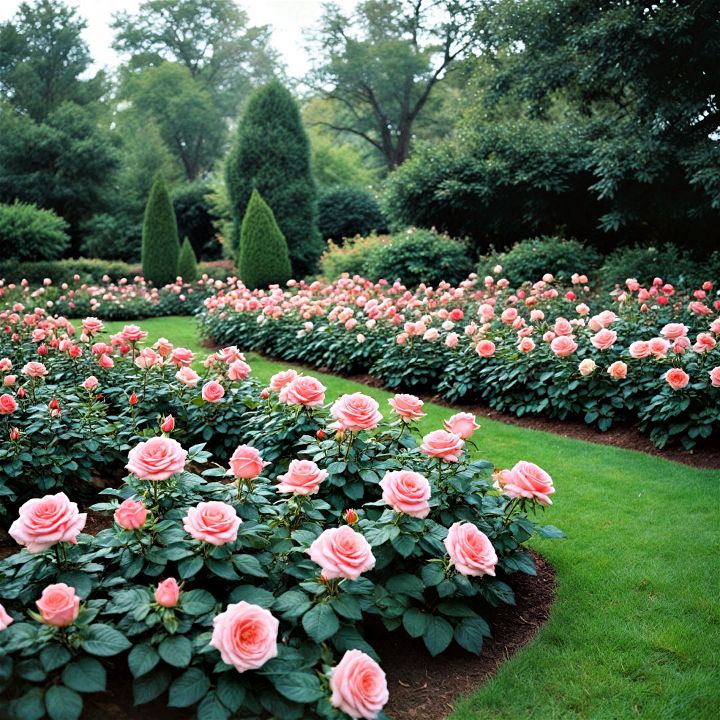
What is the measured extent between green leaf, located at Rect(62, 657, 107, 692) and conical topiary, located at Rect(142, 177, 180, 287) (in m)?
14.7

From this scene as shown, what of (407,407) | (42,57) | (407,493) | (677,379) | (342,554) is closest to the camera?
(342,554)

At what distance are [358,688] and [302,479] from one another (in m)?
0.83

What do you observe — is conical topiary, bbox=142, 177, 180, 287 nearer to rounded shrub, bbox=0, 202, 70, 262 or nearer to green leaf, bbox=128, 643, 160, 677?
rounded shrub, bbox=0, 202, 70, 262

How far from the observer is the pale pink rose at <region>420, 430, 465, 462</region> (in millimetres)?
2658

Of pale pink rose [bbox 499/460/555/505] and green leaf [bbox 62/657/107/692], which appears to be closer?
green leaf [bbox 62/657/107/692]

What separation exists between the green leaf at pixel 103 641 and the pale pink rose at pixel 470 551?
995 millimetres

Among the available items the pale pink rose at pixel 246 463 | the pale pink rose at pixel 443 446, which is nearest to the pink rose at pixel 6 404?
the pale pink rose at pixel 246 463

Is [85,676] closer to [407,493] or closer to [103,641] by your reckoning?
[103,641]

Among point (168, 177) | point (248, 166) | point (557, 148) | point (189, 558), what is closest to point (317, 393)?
point (189, 558)

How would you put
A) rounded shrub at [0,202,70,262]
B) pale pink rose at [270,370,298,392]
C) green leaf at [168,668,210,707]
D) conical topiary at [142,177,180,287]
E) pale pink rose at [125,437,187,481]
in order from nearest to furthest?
green leaf at [168,668,210,707] → pale pink rose at [125,437,187,481] → pale pink rose at [270,370,298,392] → conical topiary at [142,177,180,287] → rounded shrub at [0,202,70,262]

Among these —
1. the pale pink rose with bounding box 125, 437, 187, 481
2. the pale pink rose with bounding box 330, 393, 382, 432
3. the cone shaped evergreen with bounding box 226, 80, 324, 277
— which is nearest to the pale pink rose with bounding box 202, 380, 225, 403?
the pale pink rose with bounding box 330, 393, 382, 432

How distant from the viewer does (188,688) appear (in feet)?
6.27

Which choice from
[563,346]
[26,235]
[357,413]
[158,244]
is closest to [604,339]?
[563,346]

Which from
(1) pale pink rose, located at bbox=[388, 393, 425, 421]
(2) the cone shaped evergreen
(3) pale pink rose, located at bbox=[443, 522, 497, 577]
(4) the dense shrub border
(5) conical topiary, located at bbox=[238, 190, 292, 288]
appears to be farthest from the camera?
(2) the cone shaped evergreen
